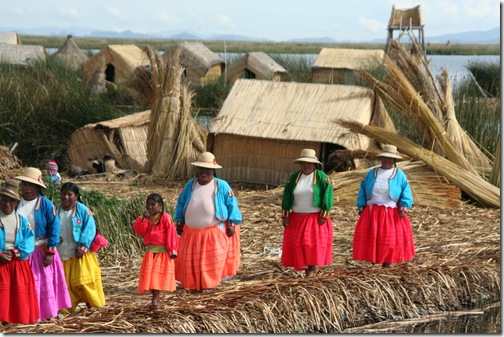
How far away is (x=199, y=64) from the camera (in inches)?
1055

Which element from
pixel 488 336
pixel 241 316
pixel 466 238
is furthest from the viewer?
pixel 466 238

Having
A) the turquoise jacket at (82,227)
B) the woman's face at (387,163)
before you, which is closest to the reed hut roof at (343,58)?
the woman's face at (387,163)

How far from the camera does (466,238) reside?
349 inches

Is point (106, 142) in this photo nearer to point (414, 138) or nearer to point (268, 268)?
point (414, 138)

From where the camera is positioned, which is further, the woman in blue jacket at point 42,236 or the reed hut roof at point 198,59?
the reed hut roof at point 198,59

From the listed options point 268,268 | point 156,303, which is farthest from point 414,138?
point 156,303

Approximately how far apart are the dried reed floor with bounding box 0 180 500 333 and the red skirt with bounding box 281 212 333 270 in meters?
0.14

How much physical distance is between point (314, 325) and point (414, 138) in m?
6.80

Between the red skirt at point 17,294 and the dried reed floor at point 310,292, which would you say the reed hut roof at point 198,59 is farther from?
the red skirt at point 17,294

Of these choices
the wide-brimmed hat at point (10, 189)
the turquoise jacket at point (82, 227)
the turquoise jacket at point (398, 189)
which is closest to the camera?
the wide-brimmed hat at point (10, 189)

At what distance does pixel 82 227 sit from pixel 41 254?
0.38 m

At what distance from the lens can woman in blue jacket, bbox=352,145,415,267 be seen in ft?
24.8

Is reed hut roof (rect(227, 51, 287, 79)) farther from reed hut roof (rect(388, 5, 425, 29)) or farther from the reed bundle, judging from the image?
the reed bundle

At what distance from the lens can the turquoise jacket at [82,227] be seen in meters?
6.13
